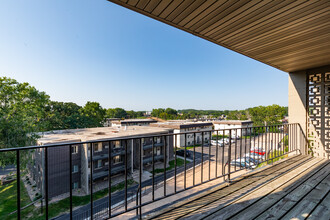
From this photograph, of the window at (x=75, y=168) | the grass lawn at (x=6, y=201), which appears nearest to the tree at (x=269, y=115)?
the window at (x=75, y=168)

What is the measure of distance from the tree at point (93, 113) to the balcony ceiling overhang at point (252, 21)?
26.2 metres

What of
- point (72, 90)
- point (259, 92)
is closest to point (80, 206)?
point (72, 90)

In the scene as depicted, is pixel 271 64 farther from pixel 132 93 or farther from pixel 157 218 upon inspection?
pixel 132 93

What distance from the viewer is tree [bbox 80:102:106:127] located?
83.0ft

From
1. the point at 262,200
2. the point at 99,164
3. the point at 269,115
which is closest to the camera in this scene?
the point at 262,200

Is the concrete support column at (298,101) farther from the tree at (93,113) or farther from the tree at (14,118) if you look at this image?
the tree at (93,113)

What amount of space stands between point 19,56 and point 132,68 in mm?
17336

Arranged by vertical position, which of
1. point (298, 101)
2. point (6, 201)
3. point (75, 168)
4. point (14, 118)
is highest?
point (298, 101)

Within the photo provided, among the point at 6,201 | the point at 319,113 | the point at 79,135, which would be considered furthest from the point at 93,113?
the point at 319,113

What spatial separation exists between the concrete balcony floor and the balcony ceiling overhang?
2.13 metres

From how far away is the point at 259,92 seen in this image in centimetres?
2286

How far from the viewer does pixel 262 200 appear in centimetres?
169

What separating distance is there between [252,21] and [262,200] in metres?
2.18

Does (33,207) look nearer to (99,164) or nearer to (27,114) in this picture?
(99,164)
